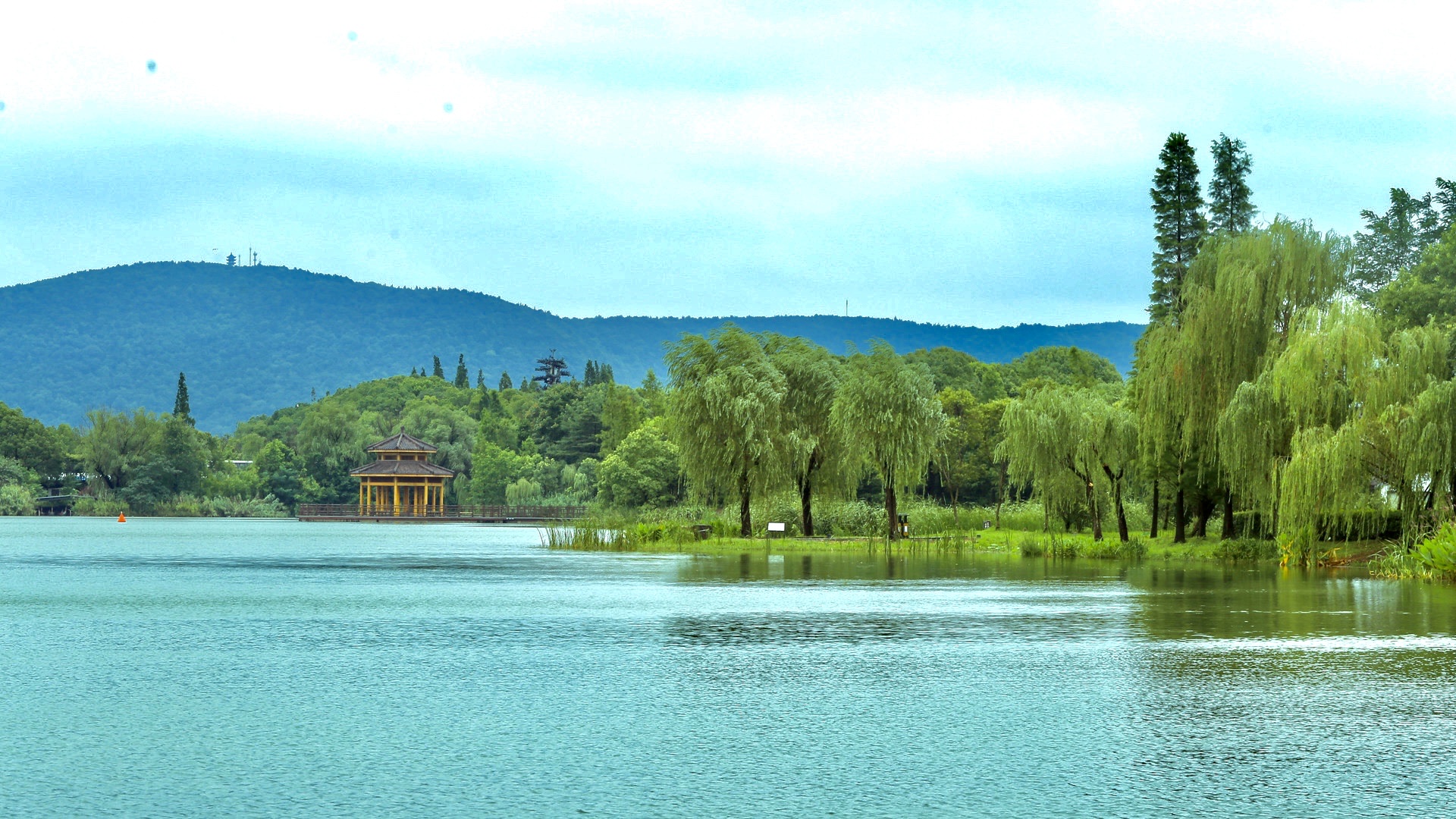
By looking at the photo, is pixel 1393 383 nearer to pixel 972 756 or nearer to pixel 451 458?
pixel 972 756

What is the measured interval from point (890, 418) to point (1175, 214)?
86.2 ft

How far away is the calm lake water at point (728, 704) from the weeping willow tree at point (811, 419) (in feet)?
83.4

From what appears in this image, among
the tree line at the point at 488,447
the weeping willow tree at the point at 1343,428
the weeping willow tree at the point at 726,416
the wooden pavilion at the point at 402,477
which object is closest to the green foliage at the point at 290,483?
the tree line at the point at 488,447

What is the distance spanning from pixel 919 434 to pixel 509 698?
3700 centimetres

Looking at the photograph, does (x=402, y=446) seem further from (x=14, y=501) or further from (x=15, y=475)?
(x=15, y=475)

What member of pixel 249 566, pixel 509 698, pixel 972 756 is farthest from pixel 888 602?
pixel 249 566

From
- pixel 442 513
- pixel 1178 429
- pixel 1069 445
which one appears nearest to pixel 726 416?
pixel 1069 445

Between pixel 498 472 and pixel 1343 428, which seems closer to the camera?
pixel 1343 428

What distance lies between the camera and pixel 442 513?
12088 centimetres

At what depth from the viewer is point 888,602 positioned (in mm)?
25734

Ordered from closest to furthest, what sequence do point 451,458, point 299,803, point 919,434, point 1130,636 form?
point 299,803 → point 1130,636 → point 919,434 → point 451,458

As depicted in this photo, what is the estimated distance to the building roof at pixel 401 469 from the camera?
122m

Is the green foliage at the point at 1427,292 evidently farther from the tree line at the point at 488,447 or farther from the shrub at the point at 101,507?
the shrub at the point at 101,507

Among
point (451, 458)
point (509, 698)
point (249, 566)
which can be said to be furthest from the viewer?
point (451, 458)
